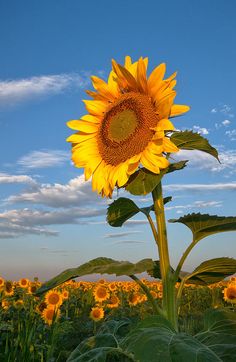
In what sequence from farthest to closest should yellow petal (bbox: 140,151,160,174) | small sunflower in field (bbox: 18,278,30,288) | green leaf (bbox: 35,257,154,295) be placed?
small sunflower in field (bbox: 18,278,30,288) < yellow petal (bbox: 140,151,160,174) < green leaf (bbox: 35,257,154,295)

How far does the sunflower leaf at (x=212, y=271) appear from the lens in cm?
297

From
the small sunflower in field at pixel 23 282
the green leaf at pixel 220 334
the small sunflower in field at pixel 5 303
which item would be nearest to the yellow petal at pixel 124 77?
the green leaf at pixel 220 334

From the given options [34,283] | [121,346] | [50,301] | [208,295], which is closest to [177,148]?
[121,346]

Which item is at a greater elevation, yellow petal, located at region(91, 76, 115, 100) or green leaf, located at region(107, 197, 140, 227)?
yellow petal, located at region(91, 76, 115, 100)

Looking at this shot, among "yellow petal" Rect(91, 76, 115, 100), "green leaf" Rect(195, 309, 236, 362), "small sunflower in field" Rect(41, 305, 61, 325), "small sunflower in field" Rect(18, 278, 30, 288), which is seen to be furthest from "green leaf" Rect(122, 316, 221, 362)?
"small sunflower in field" Rect(18, 278, 30, 288)

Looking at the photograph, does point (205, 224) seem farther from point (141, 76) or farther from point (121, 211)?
point (141, 76)

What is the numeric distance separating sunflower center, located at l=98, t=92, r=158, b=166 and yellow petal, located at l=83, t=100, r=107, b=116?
0.22 ft

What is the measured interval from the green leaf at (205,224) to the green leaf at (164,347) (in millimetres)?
852

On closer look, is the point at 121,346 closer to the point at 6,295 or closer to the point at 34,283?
the point at 6,295

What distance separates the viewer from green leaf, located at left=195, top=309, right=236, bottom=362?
2148 millimetres

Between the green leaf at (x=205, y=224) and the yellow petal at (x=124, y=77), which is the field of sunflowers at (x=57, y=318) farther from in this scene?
the yellow petal at (x=124, y=77)

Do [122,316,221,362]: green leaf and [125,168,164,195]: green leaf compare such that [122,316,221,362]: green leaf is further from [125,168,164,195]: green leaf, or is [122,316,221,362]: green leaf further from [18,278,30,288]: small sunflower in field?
[18,278,30,288]: small sunflower in field

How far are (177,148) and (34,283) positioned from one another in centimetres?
828

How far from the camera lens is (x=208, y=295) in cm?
1238
